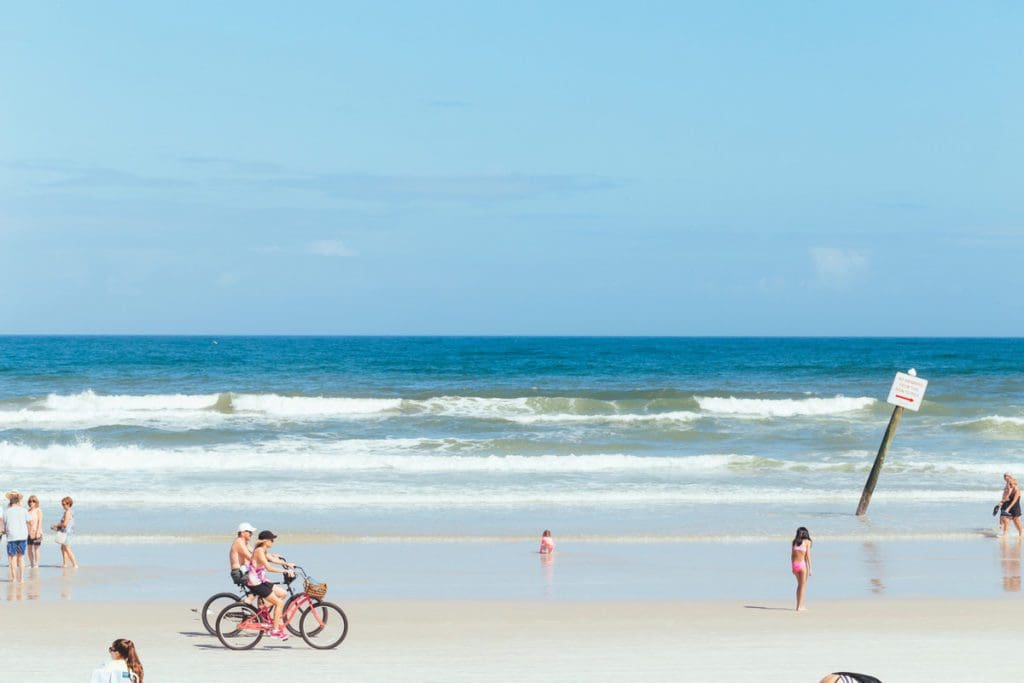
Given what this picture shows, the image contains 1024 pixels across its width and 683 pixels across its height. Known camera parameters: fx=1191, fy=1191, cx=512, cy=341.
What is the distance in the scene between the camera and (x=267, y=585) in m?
12.6

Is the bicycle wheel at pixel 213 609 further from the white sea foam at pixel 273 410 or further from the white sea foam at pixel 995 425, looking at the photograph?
the white sea foam at pixel 995 425

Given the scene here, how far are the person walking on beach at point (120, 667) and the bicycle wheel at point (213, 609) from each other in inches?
185

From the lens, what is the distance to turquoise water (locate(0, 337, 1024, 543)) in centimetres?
2133

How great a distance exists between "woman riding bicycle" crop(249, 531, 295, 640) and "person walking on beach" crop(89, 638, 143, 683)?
15.1 feet

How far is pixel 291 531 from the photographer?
19906mm

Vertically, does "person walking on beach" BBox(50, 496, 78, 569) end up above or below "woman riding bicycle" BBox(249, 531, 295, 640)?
above

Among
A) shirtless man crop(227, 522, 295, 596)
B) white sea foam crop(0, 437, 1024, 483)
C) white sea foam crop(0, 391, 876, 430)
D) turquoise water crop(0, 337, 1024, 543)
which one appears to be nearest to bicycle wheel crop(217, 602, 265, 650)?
shirtless man crop(227, 522, 295, 596)

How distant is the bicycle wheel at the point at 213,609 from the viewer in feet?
41.4

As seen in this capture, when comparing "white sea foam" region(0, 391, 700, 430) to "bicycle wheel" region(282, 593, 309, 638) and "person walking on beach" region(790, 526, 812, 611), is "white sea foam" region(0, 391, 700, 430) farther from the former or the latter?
"bicycle wheel" region(282, 593, 309, 638)

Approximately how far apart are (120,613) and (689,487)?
1421 centimetres

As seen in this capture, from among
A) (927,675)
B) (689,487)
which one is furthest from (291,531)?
(927,675)

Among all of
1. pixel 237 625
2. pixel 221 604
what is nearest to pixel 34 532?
pixel 221 604

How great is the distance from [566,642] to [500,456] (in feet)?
59.4

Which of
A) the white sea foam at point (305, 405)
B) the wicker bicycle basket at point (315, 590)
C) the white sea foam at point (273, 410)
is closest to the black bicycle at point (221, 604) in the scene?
the wicker bicycle basket at point (315, 590)
